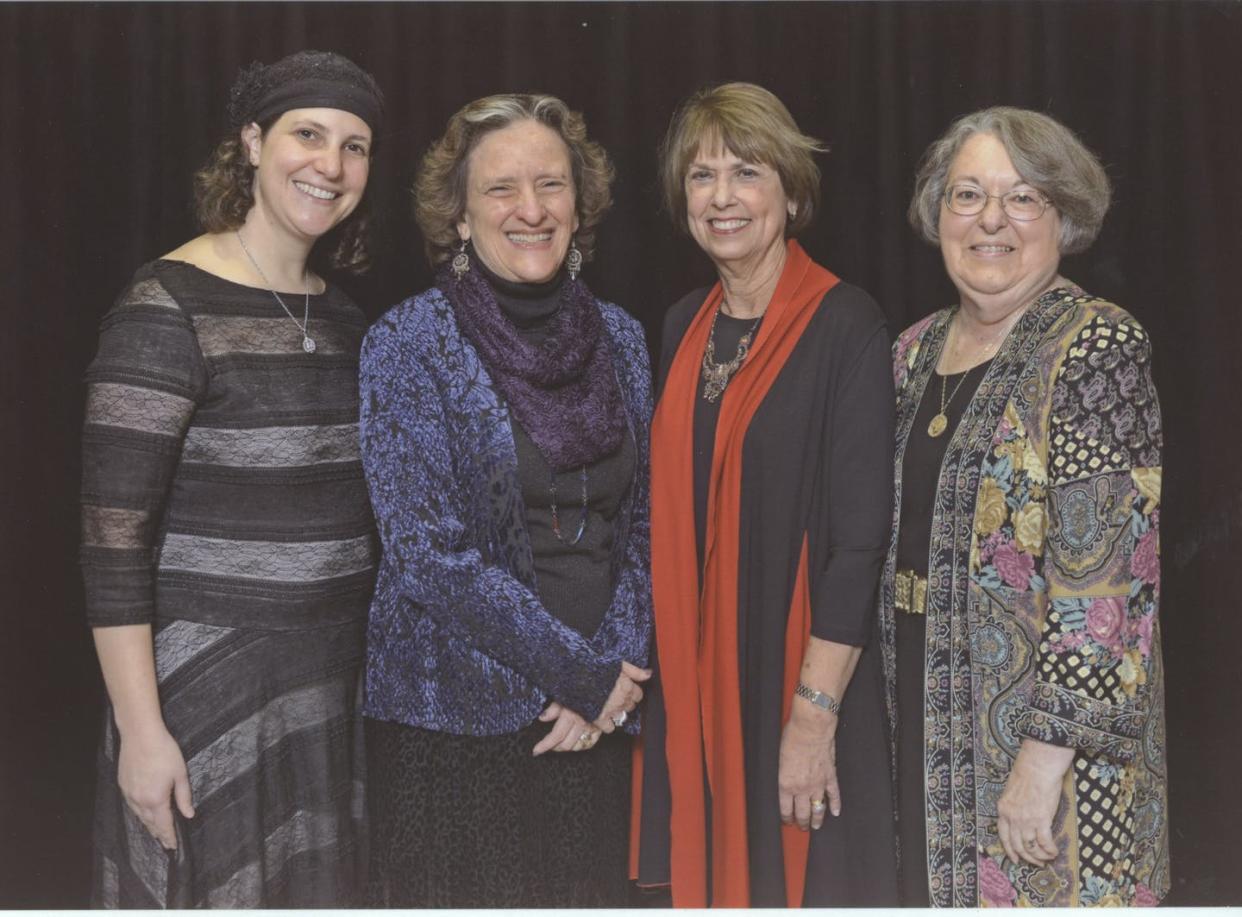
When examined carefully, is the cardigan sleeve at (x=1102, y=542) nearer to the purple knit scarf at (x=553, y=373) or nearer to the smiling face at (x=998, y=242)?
the smiling face at (x=998, y=242)

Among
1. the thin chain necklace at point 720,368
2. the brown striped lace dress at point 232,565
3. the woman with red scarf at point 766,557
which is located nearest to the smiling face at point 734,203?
the woman with red scarf at point 766,557

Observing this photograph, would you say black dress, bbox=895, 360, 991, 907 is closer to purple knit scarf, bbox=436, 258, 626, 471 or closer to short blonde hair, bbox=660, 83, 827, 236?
short blonde hair, bbox=660, 83, 827, 236

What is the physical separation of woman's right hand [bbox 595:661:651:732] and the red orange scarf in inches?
4.1

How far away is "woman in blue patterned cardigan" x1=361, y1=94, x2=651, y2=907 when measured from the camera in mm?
2070

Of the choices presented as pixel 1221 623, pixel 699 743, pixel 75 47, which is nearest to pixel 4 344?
pixel 75 47

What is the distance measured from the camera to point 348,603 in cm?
222

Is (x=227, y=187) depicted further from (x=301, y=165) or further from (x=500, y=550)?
(x=500, y=550)

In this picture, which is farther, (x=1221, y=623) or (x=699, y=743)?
(x=1221, y=623)

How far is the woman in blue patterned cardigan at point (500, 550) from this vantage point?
2070 millimetres

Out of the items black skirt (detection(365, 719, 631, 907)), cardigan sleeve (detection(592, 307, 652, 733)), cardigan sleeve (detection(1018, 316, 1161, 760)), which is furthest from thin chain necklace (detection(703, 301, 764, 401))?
black skirt (detection(365, 719, 631, 907))

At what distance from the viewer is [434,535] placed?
204cm

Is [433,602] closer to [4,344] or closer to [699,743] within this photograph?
[699,743]

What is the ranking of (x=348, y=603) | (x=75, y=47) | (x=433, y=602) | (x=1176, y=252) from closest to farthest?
1. (x=433, y=602)
2. (x=348, y=603)
3. (x=75, y=47)
4. (x=1176, y=252)

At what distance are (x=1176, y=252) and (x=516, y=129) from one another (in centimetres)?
171
